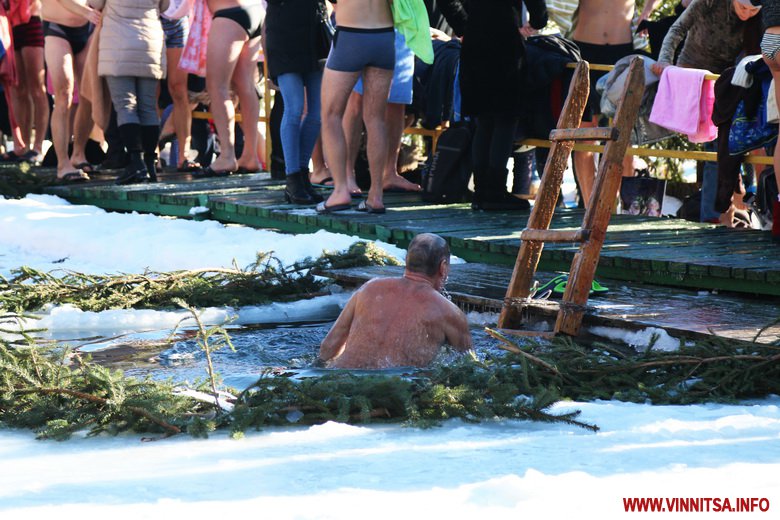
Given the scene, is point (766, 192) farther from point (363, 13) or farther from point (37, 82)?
point (37, 82)

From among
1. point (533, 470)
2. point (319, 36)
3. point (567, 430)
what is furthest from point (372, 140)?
point (533, 470)

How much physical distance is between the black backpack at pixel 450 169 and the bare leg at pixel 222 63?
248 centimetres

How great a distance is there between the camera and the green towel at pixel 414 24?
862 centimetres

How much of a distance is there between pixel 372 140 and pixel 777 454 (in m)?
5.44

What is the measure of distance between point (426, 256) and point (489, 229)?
3256 mm

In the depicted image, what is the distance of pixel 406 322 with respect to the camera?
533 cm

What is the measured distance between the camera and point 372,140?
8867 millimetres

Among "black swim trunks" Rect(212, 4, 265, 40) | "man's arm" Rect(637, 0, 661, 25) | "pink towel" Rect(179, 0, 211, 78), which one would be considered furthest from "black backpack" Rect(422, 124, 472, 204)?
"pink towel" Rect(179, 0, 211, 78)

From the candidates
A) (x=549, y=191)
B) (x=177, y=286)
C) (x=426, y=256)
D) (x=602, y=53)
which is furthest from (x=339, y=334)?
(x=602, y=53)

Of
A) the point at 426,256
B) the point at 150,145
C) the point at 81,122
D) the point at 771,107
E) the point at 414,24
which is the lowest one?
the point at 426,256

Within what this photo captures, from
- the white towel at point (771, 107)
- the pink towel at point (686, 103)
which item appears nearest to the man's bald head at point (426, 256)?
the white towel at point (771, 107)

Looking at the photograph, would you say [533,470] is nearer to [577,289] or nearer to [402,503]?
[402,503]

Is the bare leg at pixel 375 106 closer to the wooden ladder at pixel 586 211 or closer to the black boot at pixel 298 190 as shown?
the black boot at pixel 298 190

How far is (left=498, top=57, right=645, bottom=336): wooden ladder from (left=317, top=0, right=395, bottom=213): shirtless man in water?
2.62 meters
